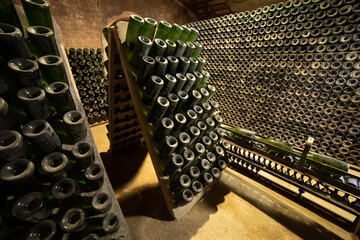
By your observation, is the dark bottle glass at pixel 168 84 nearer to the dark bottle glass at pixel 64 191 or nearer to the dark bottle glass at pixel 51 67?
the dark bottle glass at pixel 51 67

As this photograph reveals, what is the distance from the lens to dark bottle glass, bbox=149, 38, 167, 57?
54.1 inches

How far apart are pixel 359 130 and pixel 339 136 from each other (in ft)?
1.07

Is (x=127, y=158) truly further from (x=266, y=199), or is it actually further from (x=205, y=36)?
(x=205, y=36)

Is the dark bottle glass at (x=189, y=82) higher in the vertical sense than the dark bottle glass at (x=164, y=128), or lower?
higher

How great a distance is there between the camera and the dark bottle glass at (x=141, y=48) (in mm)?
1308

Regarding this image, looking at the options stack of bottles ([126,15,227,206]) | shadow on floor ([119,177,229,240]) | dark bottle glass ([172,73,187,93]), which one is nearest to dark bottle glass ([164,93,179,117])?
stack of bottles ([126,15,227,206])

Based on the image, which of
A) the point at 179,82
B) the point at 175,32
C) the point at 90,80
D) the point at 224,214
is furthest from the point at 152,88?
the point at 90,80

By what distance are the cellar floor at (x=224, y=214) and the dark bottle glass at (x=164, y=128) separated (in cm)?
119

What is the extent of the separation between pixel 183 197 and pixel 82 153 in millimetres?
1079

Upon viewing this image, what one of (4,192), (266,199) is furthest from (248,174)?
(4,192)

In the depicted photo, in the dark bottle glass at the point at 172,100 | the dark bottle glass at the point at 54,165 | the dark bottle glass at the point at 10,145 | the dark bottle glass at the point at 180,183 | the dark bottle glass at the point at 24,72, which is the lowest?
the dark bottle glass at the point at 180,183

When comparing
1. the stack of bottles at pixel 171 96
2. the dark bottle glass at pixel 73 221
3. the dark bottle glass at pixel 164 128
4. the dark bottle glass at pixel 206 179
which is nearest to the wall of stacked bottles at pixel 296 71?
the stack of bottles at pixel 171 96

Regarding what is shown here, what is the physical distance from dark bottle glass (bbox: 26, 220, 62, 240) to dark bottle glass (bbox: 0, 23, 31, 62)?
0.88 meters

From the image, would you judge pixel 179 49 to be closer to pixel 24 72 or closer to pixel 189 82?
pixel 189 82
